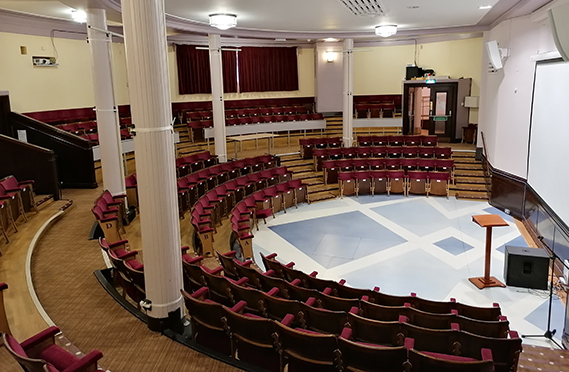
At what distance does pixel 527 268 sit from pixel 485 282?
74cm

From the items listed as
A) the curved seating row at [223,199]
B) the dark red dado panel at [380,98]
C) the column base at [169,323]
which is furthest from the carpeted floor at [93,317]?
the dark red dado panel at [380,98]

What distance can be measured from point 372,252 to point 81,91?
1013 cm

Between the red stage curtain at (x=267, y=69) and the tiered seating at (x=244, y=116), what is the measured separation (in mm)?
1002

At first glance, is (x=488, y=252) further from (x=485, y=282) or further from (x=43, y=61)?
(x=43, y=61)

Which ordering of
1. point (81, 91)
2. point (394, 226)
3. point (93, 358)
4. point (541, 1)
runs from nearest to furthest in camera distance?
1. point (93, 358)
2. point (541, 1)
3. point (394, 226)
4. point (81, 91)

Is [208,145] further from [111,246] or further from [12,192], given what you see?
[111,246]

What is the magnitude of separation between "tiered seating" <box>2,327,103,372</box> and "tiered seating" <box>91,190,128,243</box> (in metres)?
3.63

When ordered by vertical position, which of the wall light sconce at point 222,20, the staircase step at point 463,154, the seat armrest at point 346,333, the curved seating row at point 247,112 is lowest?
the seat armrest at point 346,333

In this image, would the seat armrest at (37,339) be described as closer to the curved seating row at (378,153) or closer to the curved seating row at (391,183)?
the curved seating row at (391,183)

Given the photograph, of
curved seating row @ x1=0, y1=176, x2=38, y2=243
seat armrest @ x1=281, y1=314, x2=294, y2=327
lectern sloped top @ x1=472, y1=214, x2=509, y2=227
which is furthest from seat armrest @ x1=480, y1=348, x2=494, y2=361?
curved seating row @ x1=0, y1=176, x2=38, y2=243

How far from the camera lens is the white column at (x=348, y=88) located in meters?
15.3

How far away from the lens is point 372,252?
9148 millimetres

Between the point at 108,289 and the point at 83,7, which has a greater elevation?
the point at 83,7

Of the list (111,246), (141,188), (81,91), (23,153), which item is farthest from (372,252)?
(81,91)
